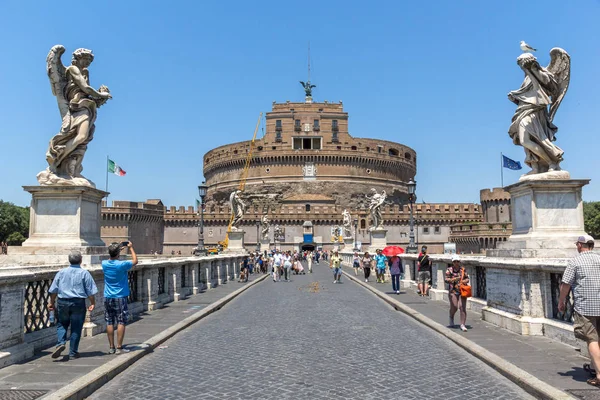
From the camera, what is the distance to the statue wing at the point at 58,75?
28.3ft

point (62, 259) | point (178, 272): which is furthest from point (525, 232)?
point (178, 272)

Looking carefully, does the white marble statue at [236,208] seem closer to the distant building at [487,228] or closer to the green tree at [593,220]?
the distant building at [487,228]

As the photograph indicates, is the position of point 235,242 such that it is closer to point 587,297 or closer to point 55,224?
point 55,224

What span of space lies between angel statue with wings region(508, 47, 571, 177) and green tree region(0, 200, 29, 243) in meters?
65.9

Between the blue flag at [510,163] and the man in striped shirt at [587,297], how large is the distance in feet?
179

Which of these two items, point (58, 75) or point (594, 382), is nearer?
point (594, 382)

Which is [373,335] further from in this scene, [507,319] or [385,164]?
[385,164]

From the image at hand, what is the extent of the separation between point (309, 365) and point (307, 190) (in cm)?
8284

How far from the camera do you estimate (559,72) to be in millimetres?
8766

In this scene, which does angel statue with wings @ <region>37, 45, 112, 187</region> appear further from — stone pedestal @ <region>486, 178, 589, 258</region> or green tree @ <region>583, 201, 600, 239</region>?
green tree @ <region>583, 201, 600, 239</region>

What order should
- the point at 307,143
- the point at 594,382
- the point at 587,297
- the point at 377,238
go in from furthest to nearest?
1. the point at 307,143
2. the point at 377,238
3. the point at 587,297
4. the point at 594,382

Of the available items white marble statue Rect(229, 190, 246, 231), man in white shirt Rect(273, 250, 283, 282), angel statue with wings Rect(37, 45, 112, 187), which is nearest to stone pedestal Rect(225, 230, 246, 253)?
white marble statue Rect(229, 190, 246, 231)

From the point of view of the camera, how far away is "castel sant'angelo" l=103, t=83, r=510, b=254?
257 ft

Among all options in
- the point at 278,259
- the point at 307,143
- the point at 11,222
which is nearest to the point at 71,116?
the point at 278,259
